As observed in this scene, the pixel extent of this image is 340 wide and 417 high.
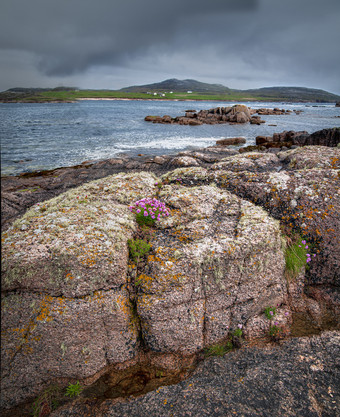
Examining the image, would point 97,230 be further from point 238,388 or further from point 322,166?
point 322,166

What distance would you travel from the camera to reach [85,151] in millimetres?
32031

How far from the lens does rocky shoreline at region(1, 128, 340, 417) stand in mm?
5480

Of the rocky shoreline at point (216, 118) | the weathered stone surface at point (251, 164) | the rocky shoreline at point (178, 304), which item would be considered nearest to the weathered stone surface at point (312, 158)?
the weathered stone surface at point (251, 164)

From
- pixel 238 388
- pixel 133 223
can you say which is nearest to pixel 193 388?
pixel 238 388

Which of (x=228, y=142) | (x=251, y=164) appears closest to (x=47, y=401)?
(x=251, y=164)

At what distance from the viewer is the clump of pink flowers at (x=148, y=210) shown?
8117mm

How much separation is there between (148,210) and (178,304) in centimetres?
328

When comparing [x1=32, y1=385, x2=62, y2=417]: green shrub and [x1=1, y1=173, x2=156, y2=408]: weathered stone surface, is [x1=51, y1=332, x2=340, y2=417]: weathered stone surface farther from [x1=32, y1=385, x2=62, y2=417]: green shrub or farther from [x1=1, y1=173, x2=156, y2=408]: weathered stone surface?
[x1=1, y1=173, x2=156, y2=408]: weathered stone surface

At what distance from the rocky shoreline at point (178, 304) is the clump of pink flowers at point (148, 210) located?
301 millimetres

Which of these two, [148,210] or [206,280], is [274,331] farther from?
[148,210]

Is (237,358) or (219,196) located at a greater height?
(219,196)

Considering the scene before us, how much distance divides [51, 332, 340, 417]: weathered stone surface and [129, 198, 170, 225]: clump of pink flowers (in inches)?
178

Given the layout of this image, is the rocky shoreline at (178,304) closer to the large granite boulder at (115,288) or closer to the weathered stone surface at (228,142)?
the large granite boulder at (115,288)

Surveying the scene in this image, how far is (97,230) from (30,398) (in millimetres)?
4296
